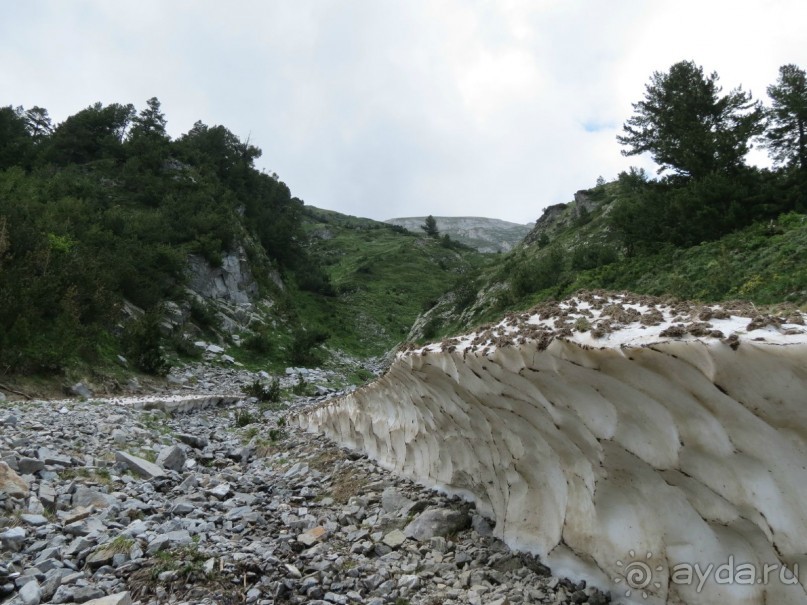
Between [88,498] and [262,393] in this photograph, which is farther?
[262,393]

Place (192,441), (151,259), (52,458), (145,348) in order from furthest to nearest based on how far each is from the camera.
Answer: (151,259) → (145,348) → (192,441) → (52,458)

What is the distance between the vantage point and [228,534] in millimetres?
4871

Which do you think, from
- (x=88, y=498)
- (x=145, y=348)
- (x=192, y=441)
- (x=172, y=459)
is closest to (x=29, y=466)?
(x=88, y=498)

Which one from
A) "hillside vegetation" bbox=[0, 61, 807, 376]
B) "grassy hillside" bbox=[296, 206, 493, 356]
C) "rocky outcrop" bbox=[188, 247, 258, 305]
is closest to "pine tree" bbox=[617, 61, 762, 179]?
"hillside vegetation" bbox=[0, 61, 807, 376]

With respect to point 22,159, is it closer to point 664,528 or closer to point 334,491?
point 334,491

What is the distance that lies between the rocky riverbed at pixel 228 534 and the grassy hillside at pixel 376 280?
→ 29.1 m

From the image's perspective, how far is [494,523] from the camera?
459 centimetres

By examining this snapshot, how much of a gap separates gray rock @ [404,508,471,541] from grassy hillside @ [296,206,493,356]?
3184cm

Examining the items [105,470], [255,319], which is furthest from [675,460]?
[255,319]

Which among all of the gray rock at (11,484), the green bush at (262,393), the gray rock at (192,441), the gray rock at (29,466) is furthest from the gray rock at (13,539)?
the green bush at (262,393)

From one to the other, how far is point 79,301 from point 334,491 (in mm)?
15684

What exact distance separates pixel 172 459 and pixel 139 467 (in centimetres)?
87

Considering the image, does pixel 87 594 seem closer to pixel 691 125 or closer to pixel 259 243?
pixel 691 125

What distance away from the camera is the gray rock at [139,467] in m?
6.90
